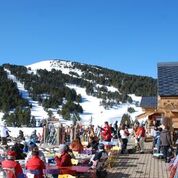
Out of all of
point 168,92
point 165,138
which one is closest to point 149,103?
point 168,92

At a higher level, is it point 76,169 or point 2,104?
point 2,104

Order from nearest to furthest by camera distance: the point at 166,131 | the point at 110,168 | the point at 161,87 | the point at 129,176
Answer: the point at 129,176 → the point at 110,168 → the point at 166,131 → the point at 161,87

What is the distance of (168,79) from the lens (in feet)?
74.4

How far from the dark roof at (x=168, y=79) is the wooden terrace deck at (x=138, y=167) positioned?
2.85 metres

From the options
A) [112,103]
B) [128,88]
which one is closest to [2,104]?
[112,103]

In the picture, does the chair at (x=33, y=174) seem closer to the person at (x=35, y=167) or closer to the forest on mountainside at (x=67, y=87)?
the person at (x=35, y=167)

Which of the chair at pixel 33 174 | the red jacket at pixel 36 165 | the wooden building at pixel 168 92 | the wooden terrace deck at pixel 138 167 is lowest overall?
the wooden terrace deck at pixel 138 167

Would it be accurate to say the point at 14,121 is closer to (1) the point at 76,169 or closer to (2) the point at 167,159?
(2) the point at 167,159

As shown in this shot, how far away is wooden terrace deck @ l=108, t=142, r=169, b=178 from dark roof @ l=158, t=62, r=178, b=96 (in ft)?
9.35

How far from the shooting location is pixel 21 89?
123500 millimetres

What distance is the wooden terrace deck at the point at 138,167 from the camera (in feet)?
53.2

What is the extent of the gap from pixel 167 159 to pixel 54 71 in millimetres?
134298

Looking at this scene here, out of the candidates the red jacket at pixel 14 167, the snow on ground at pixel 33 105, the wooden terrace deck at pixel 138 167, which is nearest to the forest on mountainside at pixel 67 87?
the snow on ground at pixel 33 105

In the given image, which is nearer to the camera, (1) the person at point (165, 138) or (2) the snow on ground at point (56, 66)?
(1) the person at point (165, 138)
